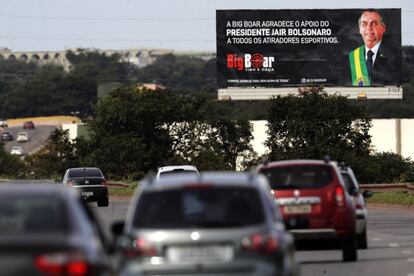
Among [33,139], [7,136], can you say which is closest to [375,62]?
[33,139]

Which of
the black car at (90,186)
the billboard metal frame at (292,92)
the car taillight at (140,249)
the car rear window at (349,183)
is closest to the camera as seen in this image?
the car taillight at (140,249)

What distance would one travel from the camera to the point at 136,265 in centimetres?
1427

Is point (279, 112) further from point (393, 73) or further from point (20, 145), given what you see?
point (20, 145)

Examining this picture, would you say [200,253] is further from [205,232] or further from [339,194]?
[339,194]

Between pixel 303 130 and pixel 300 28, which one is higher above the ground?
pixel 300 28

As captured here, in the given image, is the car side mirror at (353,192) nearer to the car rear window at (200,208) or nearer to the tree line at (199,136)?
the car rear window at (200,208)

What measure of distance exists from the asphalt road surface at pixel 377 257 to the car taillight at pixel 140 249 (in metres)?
7.36

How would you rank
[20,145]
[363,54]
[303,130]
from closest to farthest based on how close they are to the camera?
[303,130], [363,54], [20,145]

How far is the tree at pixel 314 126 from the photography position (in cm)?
6938

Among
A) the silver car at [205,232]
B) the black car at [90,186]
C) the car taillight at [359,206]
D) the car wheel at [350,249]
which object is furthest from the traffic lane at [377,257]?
the black car at [90,186]

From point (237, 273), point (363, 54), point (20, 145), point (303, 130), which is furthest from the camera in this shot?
point (20, 145)

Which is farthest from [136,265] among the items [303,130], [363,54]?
[363,54]

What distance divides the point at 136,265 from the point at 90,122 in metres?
71.5

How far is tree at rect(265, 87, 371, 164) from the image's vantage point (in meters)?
69.4
